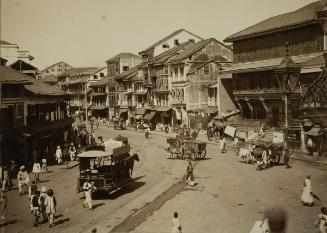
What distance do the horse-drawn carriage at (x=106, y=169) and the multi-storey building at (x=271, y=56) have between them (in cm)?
1876

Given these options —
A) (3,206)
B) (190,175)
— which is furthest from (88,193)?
(190,175)

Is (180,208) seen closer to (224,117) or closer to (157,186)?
(157,186)

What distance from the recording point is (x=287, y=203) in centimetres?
2058

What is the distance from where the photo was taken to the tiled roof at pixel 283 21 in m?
39.8

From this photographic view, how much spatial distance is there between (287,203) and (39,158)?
23.6 metres

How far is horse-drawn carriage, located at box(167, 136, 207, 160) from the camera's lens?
3528cm

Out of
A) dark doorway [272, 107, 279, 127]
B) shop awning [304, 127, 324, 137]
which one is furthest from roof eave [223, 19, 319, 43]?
shop awning [304, 127, 324, 137]

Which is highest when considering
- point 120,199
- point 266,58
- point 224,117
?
point 266,58

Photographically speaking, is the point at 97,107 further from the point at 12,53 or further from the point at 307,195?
the point at 307,195

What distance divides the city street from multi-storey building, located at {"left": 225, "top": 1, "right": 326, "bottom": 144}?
38.6 ft

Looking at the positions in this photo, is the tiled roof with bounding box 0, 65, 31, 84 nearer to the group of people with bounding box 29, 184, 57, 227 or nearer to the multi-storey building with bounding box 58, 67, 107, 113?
the group of people with bounding box 29, 184, 57, 227

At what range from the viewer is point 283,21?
44000 mm

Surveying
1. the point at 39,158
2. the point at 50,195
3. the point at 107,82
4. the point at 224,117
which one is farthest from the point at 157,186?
the point at 107,82

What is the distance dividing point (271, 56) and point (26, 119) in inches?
1042
